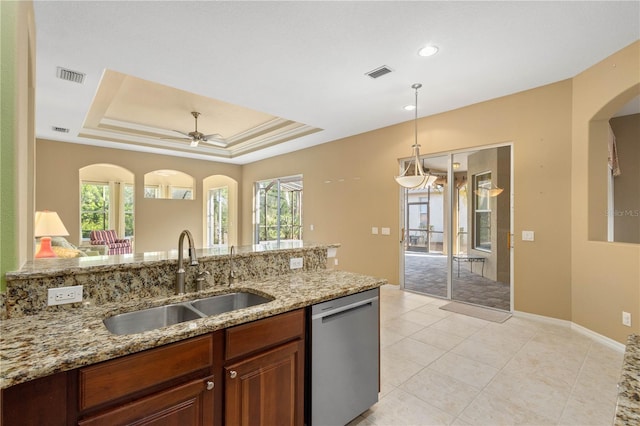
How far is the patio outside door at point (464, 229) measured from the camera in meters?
4.05

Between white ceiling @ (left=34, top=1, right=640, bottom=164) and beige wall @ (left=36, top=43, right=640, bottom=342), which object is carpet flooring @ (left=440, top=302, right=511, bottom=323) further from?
white ceiling @ (left=34, top=1, right=640, bottom=164)

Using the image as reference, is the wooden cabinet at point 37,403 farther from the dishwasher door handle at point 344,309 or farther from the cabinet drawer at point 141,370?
the dishwasher door handle at point 344,309

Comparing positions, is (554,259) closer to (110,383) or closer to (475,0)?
(475,0)

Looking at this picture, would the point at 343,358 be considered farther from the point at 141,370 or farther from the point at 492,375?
the point at 492,375

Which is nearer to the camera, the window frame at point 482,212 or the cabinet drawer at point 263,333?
the cabinet drawer at point 263,333

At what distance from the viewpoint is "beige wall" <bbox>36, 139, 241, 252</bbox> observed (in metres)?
6.14

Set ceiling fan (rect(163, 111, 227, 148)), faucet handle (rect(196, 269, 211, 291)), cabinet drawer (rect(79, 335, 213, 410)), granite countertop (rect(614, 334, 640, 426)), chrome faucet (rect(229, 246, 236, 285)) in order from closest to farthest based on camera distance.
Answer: granite countertop (rect(614, 334, 640, 426))
cabinet drawer (rect(79, 335, 213, 410))
faucet handle (rect(196, 269, 211, 291))
chrome faucet (rect(229, 246, 236, 285))
ceiling fan (rect(163, 111, 227, 148))

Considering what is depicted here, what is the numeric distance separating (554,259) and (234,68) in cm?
430

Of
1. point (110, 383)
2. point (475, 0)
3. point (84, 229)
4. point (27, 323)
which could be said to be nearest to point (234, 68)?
point (475, 0)

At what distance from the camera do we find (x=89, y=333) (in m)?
1.15

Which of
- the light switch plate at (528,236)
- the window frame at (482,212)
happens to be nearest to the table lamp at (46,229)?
the window frame at (482,212)

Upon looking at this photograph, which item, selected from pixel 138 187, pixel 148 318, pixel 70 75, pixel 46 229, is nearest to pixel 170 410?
pixel 148 318

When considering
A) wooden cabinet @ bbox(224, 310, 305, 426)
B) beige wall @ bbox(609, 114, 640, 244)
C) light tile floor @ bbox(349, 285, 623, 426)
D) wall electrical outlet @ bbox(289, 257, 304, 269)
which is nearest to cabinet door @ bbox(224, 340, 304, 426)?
wooden cabinet @ bbox(224, 310, 305, 426)

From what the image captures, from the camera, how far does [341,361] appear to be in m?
1.75
